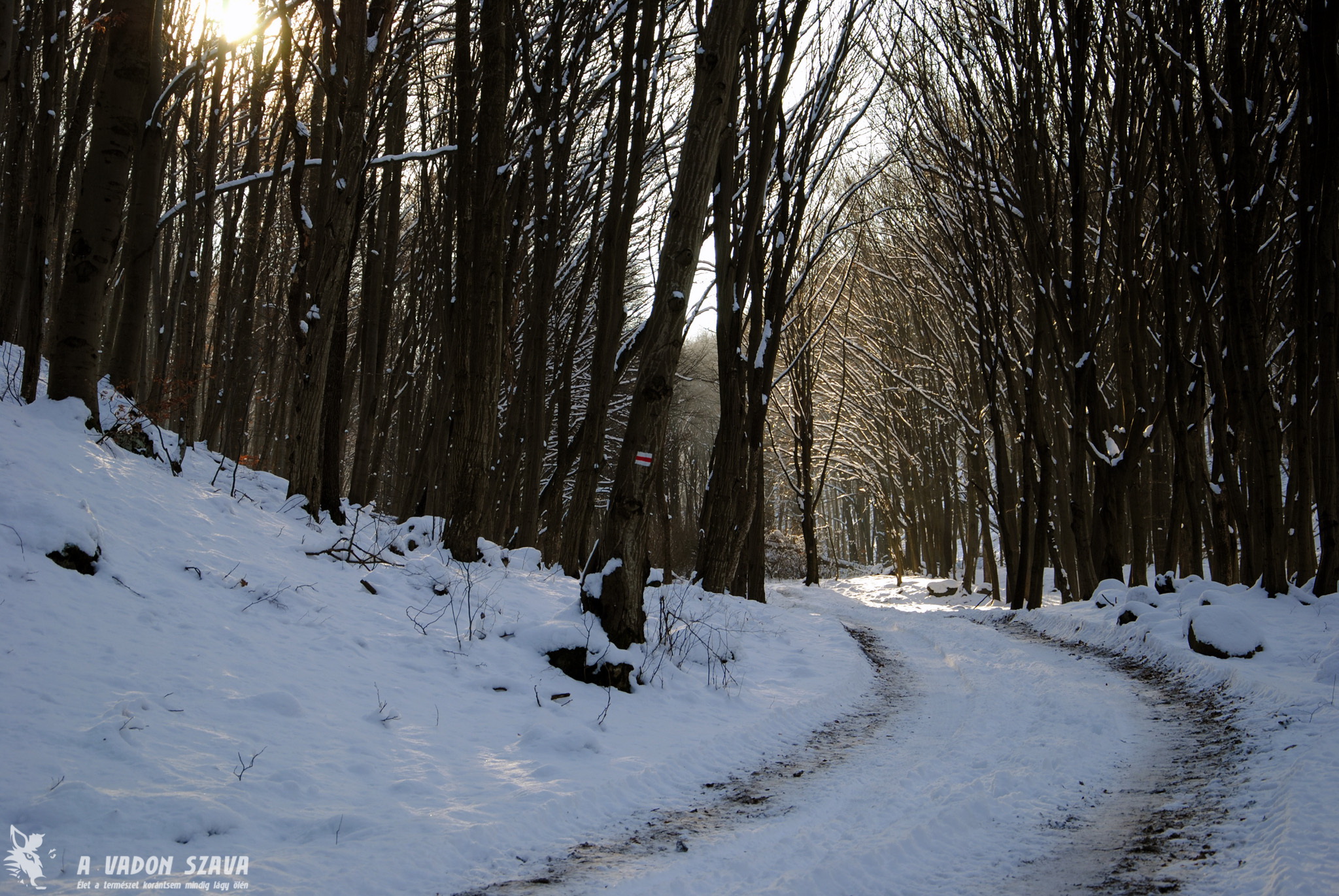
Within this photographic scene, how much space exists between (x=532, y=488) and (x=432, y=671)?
6.90 m

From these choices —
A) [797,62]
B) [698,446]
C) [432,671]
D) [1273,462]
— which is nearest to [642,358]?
[432,671]

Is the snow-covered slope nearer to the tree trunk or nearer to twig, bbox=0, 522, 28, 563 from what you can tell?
twig, bbox=0, 522, 28, 563

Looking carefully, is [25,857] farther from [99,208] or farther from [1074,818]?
[99,208]

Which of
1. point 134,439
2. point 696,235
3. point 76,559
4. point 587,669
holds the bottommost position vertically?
point 587,669

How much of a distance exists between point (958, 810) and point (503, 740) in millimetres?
2410

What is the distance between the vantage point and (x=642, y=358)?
6.25 metres

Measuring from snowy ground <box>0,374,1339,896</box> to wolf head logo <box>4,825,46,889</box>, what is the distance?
14 mm

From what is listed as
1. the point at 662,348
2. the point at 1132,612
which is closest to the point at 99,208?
the point at 662,348

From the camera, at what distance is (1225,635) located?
6559mm

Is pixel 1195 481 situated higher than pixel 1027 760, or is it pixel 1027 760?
pixel 1195 481

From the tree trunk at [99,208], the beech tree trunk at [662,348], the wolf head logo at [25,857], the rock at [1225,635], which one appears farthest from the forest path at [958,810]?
the tree trunk at [99,208]

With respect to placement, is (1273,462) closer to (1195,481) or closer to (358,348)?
(1195,481)

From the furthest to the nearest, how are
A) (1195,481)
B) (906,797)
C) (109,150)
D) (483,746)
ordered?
(1195,481)
(109,150)
(483,746)
(906,797)

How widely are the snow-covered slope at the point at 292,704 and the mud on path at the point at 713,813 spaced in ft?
0.42
